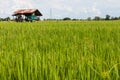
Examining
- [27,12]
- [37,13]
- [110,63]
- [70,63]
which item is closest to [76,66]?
[70,63]

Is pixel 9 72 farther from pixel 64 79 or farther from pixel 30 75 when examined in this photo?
pixel 64 79

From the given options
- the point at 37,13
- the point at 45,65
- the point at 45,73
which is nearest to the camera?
the point at 45,73

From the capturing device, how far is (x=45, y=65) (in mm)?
1895

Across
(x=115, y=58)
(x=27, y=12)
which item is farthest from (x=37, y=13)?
(x=115, y=58)

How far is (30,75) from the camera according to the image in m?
1.76

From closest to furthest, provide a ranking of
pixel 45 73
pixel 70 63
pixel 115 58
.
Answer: pixel 45 73 < pixel 70 63 < pixel 115 58

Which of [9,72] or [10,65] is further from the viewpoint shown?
[10,65]

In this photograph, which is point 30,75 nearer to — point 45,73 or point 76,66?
point 45,73

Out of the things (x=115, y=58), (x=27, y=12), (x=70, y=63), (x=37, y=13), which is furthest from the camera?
(x=37, y=13)

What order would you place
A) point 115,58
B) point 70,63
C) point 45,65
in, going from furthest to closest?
1. point 115,58
2. point 70,63
3. point 45,65

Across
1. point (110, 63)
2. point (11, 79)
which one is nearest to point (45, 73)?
point (11, 79)

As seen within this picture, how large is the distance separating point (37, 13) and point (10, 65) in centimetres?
4824

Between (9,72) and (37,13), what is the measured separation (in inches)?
1909

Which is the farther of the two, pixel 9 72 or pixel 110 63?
pixel 110 63
